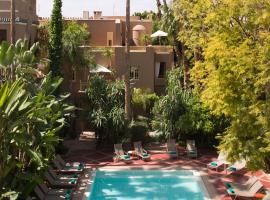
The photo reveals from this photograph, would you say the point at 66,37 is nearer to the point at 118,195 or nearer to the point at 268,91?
the point at 118,195

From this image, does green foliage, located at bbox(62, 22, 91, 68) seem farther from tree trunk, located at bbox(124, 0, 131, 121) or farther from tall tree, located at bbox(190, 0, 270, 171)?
tall tree, located at bbox(190, 0, 270, 171)

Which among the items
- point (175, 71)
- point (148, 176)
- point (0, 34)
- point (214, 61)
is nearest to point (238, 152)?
point (214, 61)

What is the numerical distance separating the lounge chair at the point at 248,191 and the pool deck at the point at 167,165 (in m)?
0.43

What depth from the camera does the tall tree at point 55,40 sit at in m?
27.2

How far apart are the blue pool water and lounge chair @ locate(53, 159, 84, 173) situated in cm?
99

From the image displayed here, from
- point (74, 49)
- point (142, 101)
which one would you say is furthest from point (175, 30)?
point (74, 49)

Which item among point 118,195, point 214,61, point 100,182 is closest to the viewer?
point 214,61

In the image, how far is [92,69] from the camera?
3030 centimetres

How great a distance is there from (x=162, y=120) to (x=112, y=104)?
3467mm

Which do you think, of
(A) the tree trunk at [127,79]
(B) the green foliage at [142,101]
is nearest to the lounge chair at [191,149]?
(A) the tree trunk at [127,79]

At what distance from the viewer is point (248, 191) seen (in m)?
17.9

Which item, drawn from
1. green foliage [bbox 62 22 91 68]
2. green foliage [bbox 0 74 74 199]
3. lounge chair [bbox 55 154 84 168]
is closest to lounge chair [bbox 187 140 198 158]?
lounge chair [bbox 55 154 84 168]

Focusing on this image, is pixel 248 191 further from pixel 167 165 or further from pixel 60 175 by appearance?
pixel 60 175

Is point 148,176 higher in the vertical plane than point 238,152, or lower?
lower
